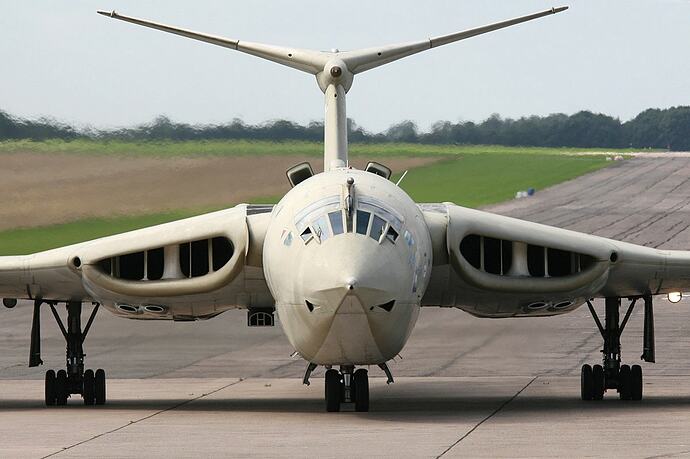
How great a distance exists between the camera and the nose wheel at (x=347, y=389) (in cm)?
A: 2053

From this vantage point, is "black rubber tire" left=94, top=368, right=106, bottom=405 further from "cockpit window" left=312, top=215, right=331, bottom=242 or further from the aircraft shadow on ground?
"cockpit window" left=312, top=215, right=331, bottom=242

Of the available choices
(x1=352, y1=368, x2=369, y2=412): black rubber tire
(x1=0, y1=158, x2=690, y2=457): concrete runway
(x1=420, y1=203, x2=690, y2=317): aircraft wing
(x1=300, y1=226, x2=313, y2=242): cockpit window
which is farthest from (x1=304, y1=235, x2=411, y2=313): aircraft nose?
(x1=420, y1=203, x2=690, y2=317): aircraft wing

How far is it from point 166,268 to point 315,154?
423 inches

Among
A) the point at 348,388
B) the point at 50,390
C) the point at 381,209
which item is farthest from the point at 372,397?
the point at 381,209

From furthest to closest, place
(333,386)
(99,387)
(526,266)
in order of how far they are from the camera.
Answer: (99,387) → (526,266) → (333,386)

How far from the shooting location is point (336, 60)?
949 inches

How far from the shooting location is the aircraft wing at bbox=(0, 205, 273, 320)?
72.2 ft

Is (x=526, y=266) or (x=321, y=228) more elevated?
(x=321, y=228)

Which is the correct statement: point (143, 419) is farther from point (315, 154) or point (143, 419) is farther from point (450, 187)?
point (450, 187)

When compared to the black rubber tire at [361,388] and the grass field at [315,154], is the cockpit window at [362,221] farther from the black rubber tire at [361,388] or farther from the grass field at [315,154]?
the grass field at [315,154]

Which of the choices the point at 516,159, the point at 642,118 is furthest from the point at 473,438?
the point at 642,118

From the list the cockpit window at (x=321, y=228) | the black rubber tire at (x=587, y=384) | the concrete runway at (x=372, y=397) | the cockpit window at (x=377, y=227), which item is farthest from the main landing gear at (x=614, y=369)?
the cockpit window at (x=321, y=228)

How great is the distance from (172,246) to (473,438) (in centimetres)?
645

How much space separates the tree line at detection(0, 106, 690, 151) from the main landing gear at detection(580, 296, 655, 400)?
9610 millimetres
